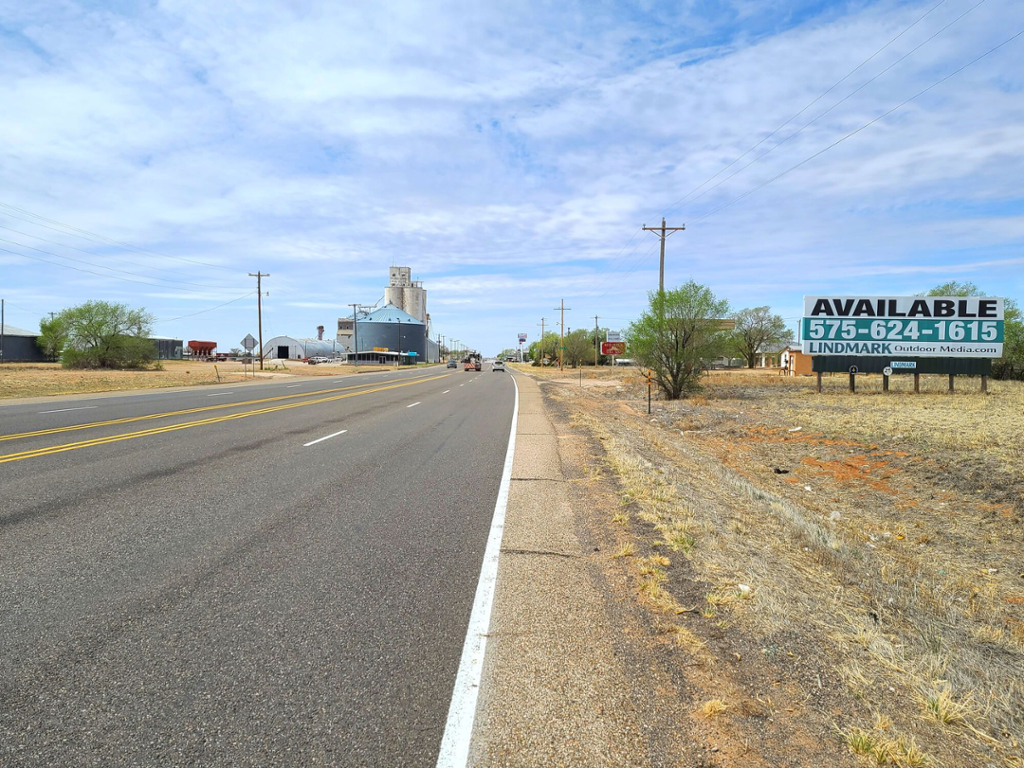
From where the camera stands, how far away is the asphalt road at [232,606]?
9.80 feet

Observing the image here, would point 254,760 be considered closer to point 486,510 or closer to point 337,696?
point 337,696

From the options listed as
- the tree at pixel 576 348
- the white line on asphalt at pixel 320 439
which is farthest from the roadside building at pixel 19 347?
the white line on asphalt at pixel 320 439

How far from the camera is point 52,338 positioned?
8131 centimetres

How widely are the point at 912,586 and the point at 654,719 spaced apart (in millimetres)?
4889

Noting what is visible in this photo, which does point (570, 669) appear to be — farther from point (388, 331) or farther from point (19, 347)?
point (388, 331)

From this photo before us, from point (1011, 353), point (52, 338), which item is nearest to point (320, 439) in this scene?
point (1011, 353)


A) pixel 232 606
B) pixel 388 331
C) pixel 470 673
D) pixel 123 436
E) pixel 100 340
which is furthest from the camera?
pixel 388 331

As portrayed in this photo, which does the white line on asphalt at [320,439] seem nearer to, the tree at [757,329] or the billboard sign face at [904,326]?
the billboard sign face at [904,326]

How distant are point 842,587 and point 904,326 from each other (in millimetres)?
33327

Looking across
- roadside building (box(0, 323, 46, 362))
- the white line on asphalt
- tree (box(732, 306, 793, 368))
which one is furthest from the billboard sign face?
roadside building (box(0, 323, 46, 362))

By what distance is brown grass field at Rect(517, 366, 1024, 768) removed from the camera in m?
3.12

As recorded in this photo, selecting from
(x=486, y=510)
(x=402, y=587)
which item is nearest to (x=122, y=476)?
(x=486, y=510)

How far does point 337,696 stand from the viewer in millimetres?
3301

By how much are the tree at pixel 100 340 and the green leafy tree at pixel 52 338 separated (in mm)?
14837
